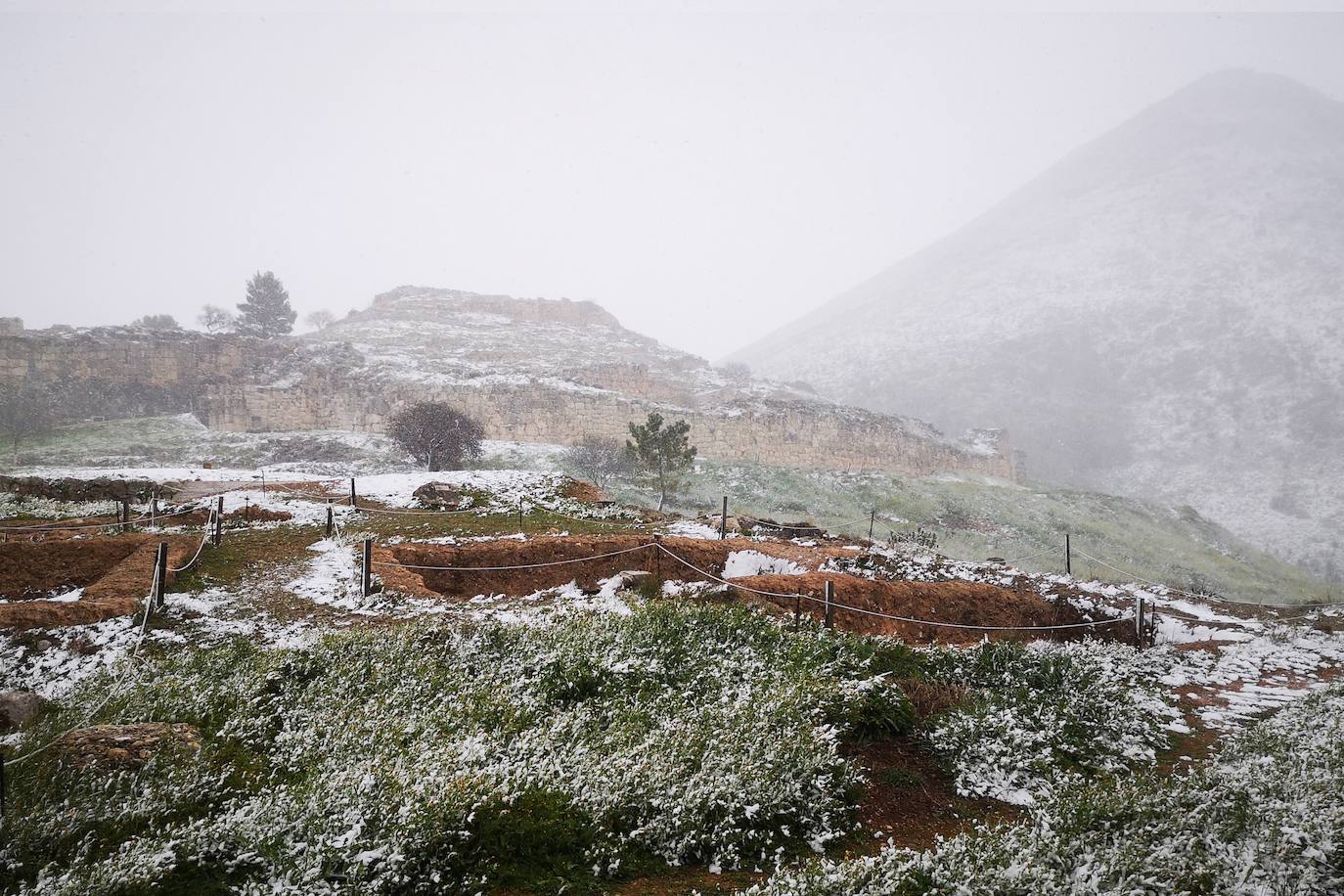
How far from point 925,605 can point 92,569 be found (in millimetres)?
14234

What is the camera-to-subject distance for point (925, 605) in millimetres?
10164

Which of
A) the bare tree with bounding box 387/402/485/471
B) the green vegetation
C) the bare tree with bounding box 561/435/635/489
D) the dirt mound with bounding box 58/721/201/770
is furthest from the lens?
the bare tree with bounding box 561/435/635/489

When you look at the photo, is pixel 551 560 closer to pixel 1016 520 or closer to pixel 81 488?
pixel 81 488

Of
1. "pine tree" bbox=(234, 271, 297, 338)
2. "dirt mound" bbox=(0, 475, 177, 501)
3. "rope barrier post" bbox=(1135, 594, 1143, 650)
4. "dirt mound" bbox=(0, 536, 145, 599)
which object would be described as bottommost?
"rope barrier post" bbox=(1135, 594, 1143, 650)

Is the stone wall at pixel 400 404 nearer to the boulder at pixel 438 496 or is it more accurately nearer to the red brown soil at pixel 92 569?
the boulder at pixel 438 496

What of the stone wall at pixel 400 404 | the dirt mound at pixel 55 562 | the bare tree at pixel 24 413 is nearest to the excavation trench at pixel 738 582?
the dirt mound at pixel 55 562

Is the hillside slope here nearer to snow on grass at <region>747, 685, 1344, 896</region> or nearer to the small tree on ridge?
the small tree on ridge

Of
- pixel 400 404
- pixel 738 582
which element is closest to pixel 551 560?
pixel 738 582

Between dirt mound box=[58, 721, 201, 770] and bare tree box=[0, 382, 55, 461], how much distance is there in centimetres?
3284

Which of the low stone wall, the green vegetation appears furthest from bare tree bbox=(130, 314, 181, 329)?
the green vegetation

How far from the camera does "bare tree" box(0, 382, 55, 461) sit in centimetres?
2809

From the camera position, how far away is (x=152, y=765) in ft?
13.4

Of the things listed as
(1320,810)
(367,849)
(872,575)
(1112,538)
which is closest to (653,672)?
(367,849)

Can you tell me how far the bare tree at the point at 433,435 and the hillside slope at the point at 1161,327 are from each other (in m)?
46.7
